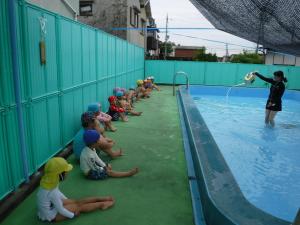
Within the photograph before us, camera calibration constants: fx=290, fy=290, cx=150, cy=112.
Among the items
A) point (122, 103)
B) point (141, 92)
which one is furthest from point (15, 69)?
point (141, 92)

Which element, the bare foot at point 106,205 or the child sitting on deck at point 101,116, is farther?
the child sitting on deck at point 101,116

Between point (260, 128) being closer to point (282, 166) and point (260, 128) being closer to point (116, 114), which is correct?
point (282, 166)

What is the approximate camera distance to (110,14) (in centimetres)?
1839

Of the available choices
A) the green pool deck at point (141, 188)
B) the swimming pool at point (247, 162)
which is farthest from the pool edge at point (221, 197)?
the green pool deck at point (141, 188)

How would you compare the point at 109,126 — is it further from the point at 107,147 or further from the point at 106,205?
the point at 106,205

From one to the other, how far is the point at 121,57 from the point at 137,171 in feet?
24.0

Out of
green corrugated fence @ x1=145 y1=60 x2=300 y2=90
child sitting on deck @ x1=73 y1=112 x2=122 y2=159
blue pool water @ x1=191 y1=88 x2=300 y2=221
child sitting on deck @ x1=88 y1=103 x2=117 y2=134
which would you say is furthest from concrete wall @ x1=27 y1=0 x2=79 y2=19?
green corrugated fence @ x1=145 y1=60 x2=300 y2=90

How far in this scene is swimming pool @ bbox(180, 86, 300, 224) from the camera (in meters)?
3.26

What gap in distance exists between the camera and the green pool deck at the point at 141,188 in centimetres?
335

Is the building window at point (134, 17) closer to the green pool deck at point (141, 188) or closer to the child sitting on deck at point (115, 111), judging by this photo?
the child sitting on deck at point (115, 111)


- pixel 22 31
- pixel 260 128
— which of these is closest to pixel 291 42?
pixel 22 31

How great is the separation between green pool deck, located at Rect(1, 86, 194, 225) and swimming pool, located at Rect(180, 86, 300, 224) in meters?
0.37

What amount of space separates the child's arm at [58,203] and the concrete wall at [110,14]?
16166 millimetres

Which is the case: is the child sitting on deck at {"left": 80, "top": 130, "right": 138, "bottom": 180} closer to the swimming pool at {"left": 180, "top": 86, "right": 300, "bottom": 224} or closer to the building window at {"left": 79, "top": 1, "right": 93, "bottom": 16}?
the swimming pool at {"left": 180, "top": 86, "right": 300, "bottom": 224}
